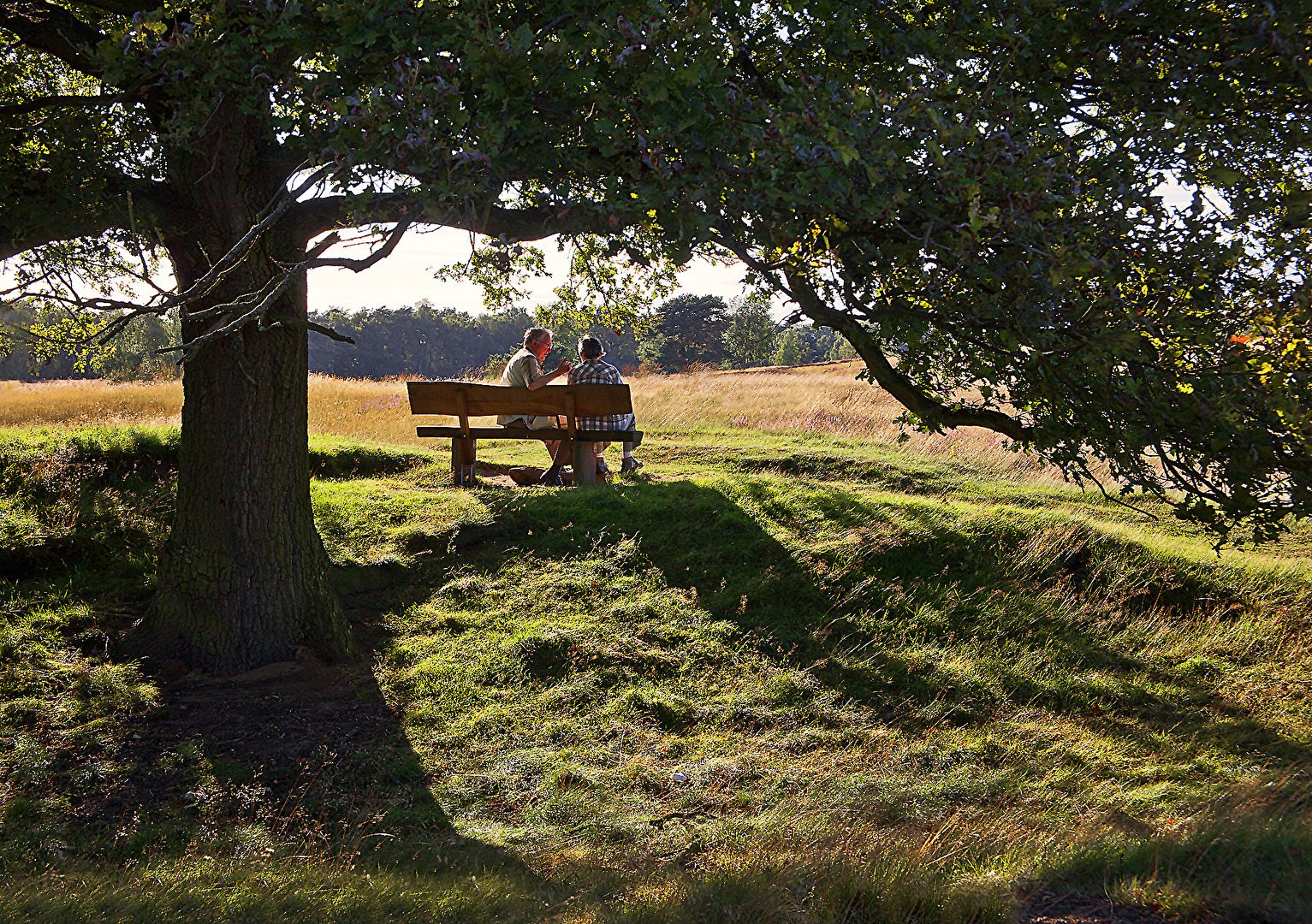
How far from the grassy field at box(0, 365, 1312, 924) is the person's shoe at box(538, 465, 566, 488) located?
105 centimetres

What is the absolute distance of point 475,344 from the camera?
8962cm

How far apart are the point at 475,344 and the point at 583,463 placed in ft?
268

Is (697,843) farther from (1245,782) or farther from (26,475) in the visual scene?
(26,475)

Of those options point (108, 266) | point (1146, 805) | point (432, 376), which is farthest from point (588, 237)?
point (432, 376)

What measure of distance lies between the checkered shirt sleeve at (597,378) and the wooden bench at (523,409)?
0.18m

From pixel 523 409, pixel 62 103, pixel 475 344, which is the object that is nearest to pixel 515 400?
pixel 523 409

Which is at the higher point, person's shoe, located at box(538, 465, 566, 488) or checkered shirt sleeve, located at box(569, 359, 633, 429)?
checkered shirt sleeve, located at box(569, 359, 633, 429)

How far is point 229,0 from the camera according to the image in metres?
4.39

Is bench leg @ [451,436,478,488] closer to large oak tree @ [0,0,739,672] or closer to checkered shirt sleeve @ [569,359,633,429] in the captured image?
checkered shirt sleeve @ [569,359,633,429]

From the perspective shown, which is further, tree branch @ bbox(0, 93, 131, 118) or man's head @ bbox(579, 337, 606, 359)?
man's head @ bbox(579, 337, 606, 359)

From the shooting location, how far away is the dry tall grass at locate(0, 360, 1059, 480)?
15.0m

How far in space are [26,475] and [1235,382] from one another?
1015 cm

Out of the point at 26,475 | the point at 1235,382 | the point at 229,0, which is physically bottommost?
the point at 26,475

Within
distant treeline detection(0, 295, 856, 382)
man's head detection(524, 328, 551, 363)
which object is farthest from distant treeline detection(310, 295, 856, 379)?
man's head detection(524, 328, 551, 363)
